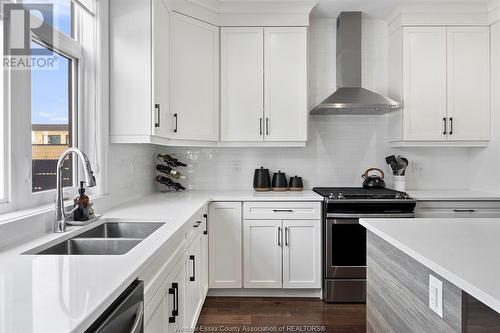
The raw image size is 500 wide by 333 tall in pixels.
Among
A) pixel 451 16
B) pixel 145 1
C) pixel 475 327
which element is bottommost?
pixel 475 327

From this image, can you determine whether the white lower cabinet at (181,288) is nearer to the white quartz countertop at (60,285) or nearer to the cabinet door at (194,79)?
the white quartz countertop at (60,285)

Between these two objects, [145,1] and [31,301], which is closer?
[31,301]

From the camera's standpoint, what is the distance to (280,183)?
349cm

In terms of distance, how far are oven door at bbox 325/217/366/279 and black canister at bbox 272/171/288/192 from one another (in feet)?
2.27

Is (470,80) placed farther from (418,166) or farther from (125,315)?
(125,315)

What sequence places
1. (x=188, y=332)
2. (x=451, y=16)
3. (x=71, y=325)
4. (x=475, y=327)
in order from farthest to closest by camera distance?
(x=451, y=16) < (x=188, y=332) < (x=475, y=327) < (x=71, y=325)

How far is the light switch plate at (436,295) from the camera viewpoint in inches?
44.2

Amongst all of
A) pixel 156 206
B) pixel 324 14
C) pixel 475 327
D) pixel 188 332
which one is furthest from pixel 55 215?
pixel 324 14

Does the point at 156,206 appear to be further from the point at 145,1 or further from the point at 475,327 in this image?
the point at 475,327

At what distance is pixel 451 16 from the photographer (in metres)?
3.27

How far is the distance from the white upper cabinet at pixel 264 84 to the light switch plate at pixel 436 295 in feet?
7.26

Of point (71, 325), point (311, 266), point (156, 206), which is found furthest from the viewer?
point (311, 266)

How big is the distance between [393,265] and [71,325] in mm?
1314

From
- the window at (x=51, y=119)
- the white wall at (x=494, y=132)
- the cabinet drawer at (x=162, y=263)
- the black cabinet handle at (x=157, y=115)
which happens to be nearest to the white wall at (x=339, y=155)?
the white wall at (x=494, y=132)
